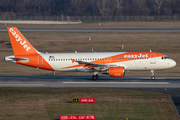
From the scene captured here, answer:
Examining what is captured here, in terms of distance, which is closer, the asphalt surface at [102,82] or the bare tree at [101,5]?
the asphalt surface at [102,82]

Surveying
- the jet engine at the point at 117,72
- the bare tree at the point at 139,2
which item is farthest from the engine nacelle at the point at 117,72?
the bare tree at the point at 139,2

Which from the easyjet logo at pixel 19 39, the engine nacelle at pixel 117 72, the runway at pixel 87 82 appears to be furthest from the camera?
the easyjet logo at pixel 19 39

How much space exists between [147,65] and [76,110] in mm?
17780

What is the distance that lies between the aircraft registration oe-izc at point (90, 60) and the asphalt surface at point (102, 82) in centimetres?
186

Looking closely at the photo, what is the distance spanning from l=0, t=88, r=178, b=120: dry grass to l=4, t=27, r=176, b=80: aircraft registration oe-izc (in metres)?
6.13

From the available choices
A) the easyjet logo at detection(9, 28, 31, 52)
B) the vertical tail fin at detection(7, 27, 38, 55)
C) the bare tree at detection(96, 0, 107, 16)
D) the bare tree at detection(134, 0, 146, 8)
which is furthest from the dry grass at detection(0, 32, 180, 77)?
the bare tree at detection(134, 0, 146, 8)

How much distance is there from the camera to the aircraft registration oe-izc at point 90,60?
4094 centimetres

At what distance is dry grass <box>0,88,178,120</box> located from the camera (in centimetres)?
2548

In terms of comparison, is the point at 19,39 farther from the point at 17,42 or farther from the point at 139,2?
the point at 139,2

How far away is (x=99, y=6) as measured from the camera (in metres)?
147

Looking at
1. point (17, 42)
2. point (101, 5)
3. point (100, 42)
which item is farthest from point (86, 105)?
point (101, 5)

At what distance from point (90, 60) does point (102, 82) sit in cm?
386

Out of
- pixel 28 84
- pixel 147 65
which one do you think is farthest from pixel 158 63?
pixel 28 84

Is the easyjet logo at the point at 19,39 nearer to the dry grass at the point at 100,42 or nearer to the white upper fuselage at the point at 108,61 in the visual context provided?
the white upper fuselage at the point at 108,61
